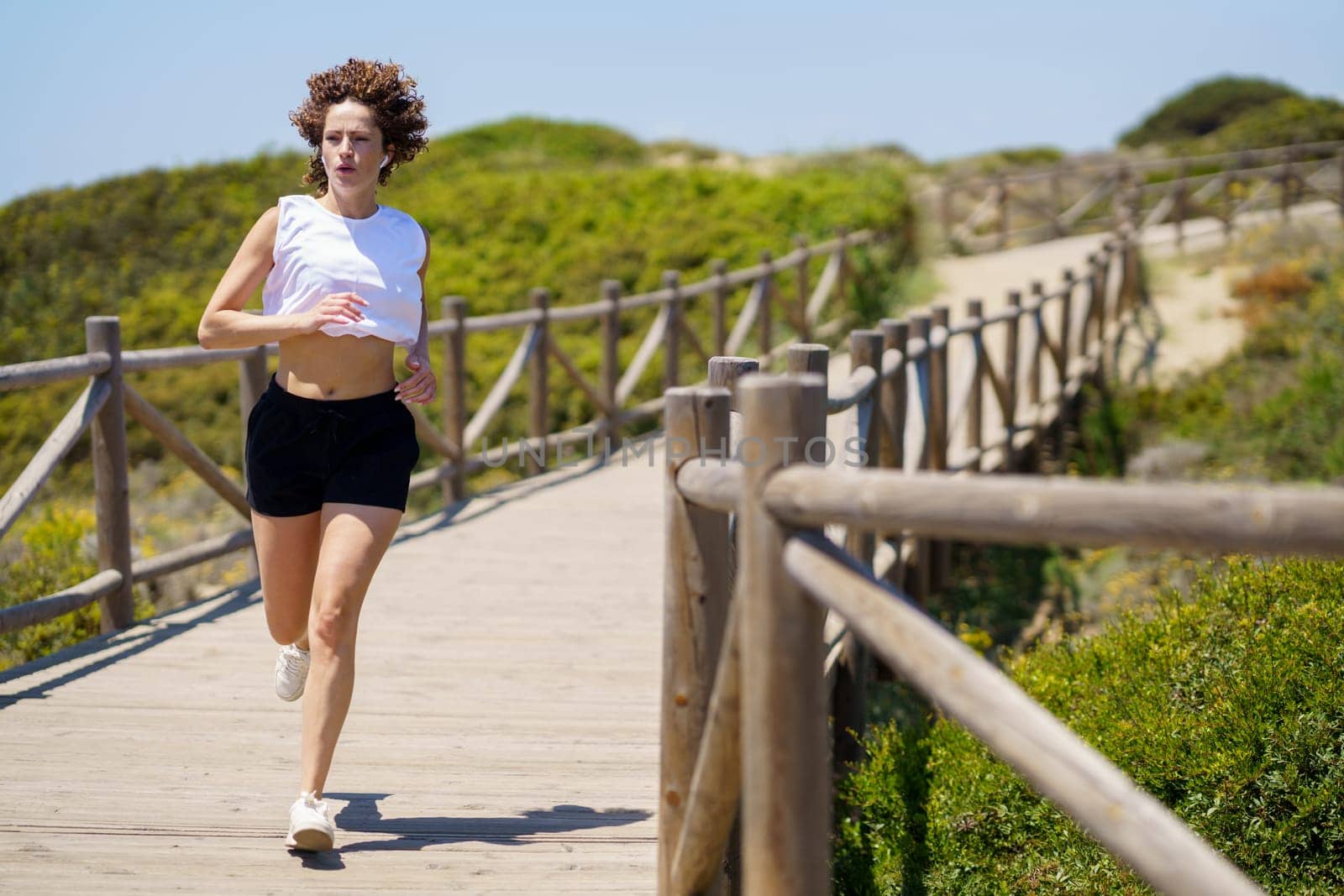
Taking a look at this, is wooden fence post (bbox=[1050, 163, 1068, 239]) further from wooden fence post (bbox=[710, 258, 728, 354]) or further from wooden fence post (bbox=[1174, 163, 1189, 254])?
wooden fence post (bbox=[710, 258, 728, 354])

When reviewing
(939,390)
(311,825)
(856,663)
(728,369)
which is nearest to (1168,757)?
(728,369)

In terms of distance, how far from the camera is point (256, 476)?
3.31 metres

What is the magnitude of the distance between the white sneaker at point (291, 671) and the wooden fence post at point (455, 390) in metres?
4.38

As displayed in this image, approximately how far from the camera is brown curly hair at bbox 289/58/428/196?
3.31 metres

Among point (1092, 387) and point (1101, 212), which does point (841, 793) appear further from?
point (1101, 212)

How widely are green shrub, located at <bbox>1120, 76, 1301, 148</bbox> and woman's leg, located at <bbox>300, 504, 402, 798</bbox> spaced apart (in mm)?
56571

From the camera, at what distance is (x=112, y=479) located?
17.2 ft

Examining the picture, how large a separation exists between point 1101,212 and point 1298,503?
96.8 feet

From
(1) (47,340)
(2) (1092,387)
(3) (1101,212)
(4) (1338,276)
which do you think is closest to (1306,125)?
(3) (1101,212)

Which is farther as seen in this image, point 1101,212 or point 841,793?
point 1101,212

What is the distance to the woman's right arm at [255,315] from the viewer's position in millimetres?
3162

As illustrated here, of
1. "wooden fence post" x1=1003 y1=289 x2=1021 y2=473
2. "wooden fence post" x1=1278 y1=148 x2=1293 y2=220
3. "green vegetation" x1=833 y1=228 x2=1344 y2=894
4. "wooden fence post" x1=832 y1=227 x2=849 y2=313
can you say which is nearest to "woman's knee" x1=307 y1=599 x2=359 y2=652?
"green vegetation" x1=833 y1=228 x2=1344 y2=894

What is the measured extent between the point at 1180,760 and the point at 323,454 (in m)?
2.27

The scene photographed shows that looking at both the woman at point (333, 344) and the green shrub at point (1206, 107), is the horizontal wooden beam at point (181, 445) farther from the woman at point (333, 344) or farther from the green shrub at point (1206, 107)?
the green shrub at point (1206, 107)
